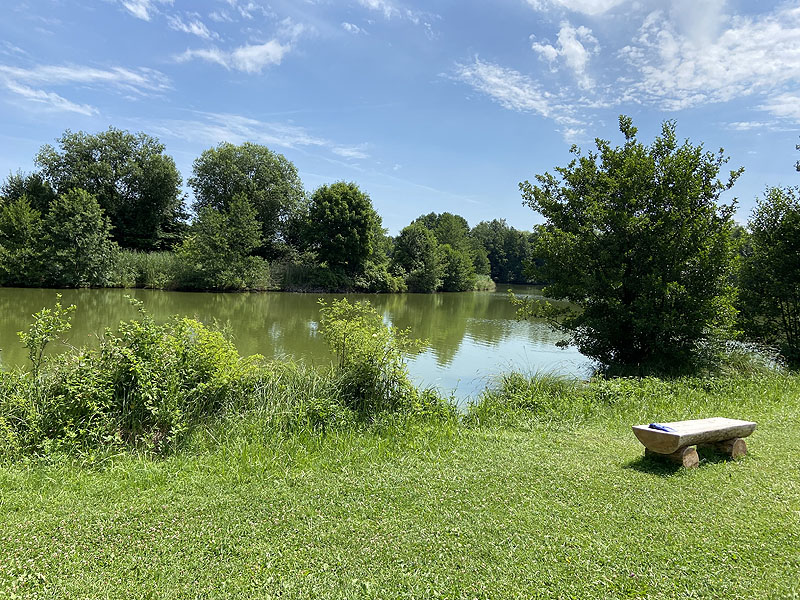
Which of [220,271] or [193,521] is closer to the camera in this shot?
[193,521]

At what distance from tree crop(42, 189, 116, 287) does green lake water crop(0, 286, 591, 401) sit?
2.72 meters

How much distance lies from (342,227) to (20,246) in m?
21.9

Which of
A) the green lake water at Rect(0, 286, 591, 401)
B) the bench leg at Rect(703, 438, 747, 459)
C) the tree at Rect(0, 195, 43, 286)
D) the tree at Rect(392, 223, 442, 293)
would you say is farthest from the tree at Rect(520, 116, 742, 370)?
the tree at Rect(392, 223, 442, 293)

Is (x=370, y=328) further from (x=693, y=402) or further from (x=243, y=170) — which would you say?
(x=243, y=170)

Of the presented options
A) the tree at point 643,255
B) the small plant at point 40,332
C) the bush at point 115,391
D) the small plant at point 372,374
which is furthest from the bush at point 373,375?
the tree at point 643,255

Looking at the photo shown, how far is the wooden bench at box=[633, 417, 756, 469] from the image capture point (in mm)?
4293

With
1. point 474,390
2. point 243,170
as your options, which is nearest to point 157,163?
point 243,170

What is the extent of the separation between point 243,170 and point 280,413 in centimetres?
4319

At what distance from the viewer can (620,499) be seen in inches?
147

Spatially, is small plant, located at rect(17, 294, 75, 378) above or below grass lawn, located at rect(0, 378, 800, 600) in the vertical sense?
above

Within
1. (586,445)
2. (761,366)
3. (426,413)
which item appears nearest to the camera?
(586,445)

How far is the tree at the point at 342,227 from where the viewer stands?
126 ft

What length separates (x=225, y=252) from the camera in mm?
32906

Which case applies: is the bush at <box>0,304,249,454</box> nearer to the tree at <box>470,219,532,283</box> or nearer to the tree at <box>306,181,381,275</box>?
the tree at <box>306,181,381,275</box>
